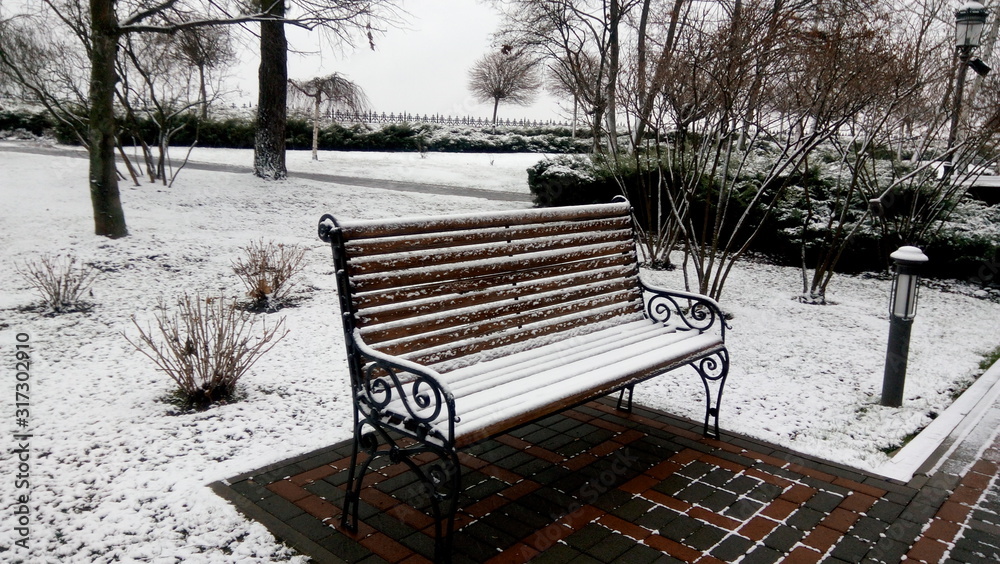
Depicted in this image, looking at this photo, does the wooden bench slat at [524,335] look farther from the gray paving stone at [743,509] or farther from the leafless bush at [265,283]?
the leafless bush at [265,283]

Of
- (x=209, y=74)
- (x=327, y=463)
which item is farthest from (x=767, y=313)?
(x=209, y=74)

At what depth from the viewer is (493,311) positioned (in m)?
3.42

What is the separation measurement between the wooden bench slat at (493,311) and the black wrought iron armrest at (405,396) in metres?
0.15

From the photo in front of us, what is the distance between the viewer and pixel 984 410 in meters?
4.40

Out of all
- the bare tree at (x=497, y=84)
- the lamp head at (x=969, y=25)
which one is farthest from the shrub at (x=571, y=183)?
the bare tree at (x=497, y=84)

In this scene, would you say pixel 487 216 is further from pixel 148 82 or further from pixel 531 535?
pixel 148 82

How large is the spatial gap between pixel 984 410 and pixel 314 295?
5.56 metres

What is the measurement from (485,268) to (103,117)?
6.93m

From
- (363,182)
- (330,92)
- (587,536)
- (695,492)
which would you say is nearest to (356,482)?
(587,536)

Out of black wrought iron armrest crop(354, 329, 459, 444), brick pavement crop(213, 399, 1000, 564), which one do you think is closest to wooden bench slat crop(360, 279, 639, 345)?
black wrought iron armrest crop(354, 329, 459, 444)

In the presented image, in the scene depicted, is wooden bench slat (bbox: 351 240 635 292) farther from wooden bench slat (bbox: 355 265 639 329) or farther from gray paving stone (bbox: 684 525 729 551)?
gray paving stone (bbox: 684 525 729 551)

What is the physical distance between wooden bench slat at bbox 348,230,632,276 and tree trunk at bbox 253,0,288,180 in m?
10.8

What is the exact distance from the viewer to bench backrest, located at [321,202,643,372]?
9.53ft

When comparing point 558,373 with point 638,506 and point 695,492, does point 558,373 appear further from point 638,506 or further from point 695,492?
point 695,492
